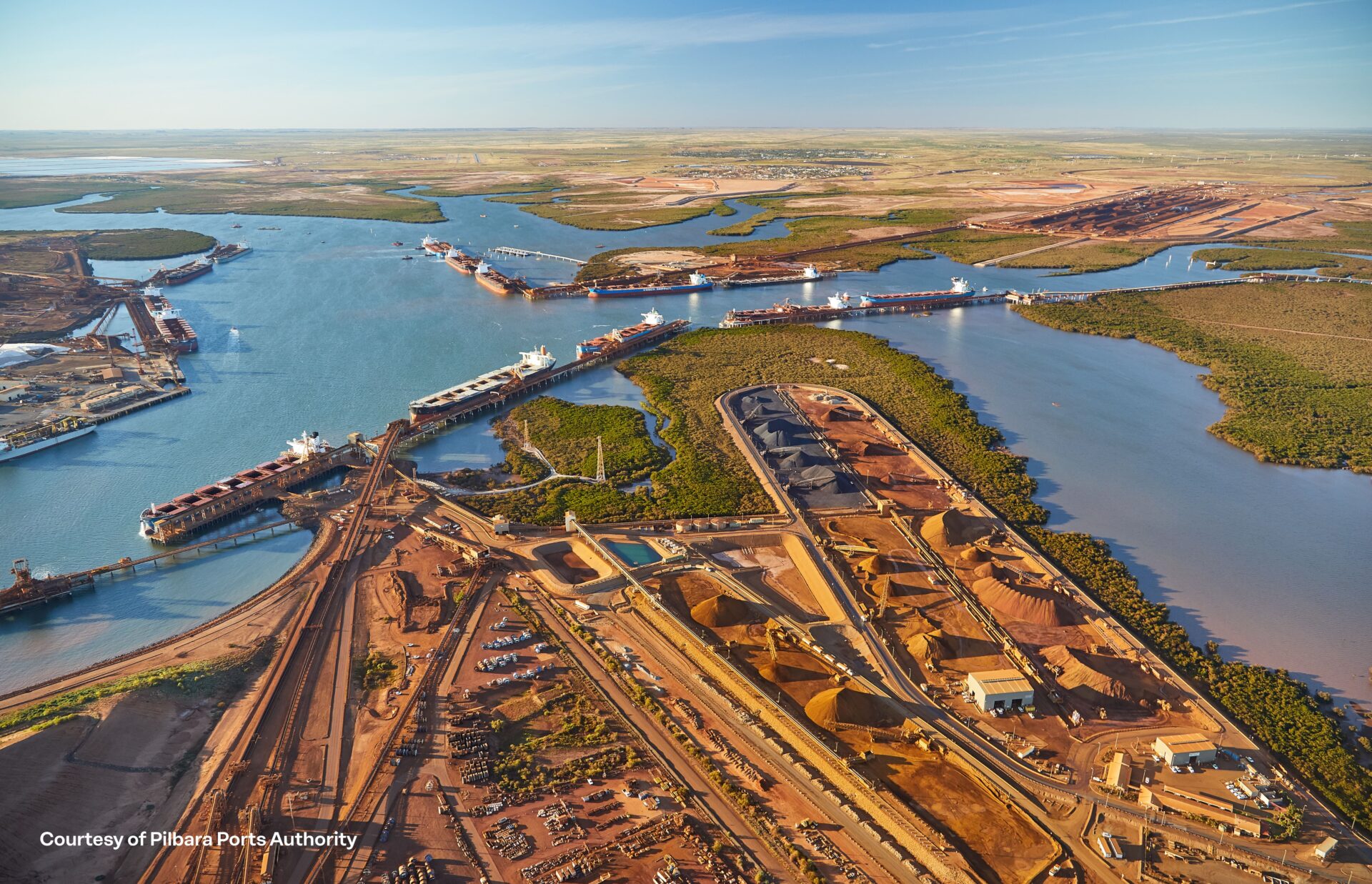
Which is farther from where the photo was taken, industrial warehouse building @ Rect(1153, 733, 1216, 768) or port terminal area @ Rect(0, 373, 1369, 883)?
industrial warehouse building @ Rect(1153, 733, 1216, 768)

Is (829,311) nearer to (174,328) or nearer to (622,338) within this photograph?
(622,338)

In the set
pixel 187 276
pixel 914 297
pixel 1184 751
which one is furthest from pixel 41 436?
pixel 914 297

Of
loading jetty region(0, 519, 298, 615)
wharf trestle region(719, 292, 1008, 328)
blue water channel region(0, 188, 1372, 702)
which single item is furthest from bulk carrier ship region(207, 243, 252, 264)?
loading jetty region(0, 519, 298, 615)

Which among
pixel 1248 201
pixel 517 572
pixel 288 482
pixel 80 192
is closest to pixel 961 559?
pixel 517 572

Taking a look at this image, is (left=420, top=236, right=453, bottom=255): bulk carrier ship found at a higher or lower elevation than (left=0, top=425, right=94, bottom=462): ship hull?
higher

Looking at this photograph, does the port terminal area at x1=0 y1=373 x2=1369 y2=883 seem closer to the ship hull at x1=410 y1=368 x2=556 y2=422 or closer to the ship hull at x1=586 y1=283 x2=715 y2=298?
the ship hull at x1=410 y1=368 x2=556 y2=422

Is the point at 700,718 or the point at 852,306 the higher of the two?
the point at 852,306
